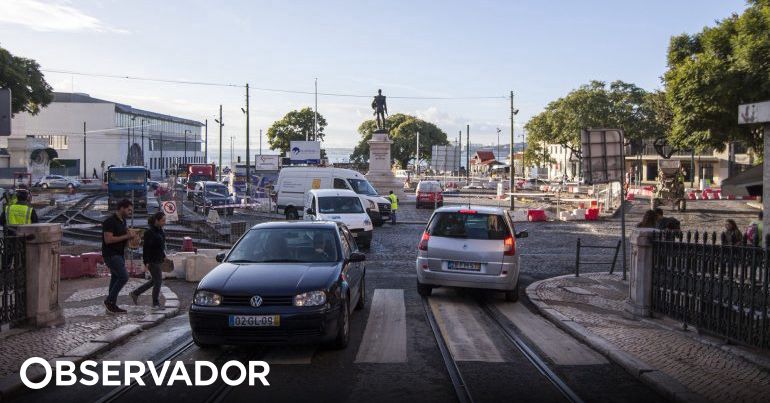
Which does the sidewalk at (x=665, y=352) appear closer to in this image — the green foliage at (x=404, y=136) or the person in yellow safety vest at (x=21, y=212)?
the person in yellow safety vest at (x=21, y=212)

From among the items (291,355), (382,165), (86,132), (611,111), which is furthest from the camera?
(86,132)

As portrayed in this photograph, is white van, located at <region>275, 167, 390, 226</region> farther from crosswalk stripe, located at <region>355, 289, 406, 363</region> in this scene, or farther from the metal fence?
the metal fence

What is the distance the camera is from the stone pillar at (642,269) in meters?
10.8

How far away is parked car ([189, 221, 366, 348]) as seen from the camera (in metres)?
7.71

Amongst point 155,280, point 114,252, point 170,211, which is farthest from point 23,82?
point 114,252

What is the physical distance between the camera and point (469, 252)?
1228cm

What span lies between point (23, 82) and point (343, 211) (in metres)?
32.4

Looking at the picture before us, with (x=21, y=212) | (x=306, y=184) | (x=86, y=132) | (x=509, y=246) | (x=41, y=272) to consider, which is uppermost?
(x=86, y=132)

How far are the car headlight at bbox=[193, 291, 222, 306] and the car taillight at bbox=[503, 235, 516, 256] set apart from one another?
5.82m

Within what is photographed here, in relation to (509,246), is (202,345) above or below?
below

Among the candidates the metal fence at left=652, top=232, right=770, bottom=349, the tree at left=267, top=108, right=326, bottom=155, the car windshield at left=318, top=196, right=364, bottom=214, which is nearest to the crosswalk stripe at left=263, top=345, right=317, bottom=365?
the metal fence at left=652, top=232, right=770, bottom=349

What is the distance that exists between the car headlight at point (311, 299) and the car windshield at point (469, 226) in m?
5.00

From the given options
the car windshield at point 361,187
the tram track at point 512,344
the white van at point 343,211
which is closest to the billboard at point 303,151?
the car windshield at point 361,187

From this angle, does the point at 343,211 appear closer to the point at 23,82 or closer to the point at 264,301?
the point at 264,301
